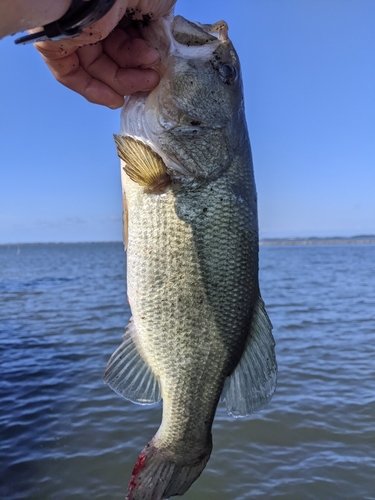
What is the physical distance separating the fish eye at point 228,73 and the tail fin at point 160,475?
215 cm

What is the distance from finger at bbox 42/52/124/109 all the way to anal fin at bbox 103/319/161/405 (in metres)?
1.26

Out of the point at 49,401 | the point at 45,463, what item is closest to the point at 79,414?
the point at 49,401

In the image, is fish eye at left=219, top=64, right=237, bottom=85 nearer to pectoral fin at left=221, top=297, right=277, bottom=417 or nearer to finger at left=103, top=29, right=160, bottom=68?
finger at left=103, top=29, right=160, bottom=68

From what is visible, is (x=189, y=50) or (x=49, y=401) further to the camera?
(x=49, y=401)

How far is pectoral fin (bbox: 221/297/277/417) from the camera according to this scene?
257 centimetres

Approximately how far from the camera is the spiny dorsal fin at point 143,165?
7.82 ft

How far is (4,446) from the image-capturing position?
695 cm

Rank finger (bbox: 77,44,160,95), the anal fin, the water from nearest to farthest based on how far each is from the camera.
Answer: finger (bbox: 77,44,160,95) → the anal fin → the water

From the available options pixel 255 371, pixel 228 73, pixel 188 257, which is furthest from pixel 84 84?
pixel 255 371

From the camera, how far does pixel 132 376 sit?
262 centimetres

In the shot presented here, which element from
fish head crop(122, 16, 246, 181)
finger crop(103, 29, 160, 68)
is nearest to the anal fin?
fish head crop(122, 16, 246, 181)

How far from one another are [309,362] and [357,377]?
4.05 ft

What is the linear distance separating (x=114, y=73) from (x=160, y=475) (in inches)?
87.6

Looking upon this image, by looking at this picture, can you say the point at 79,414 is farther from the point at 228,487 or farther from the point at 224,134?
the point at 224,134
